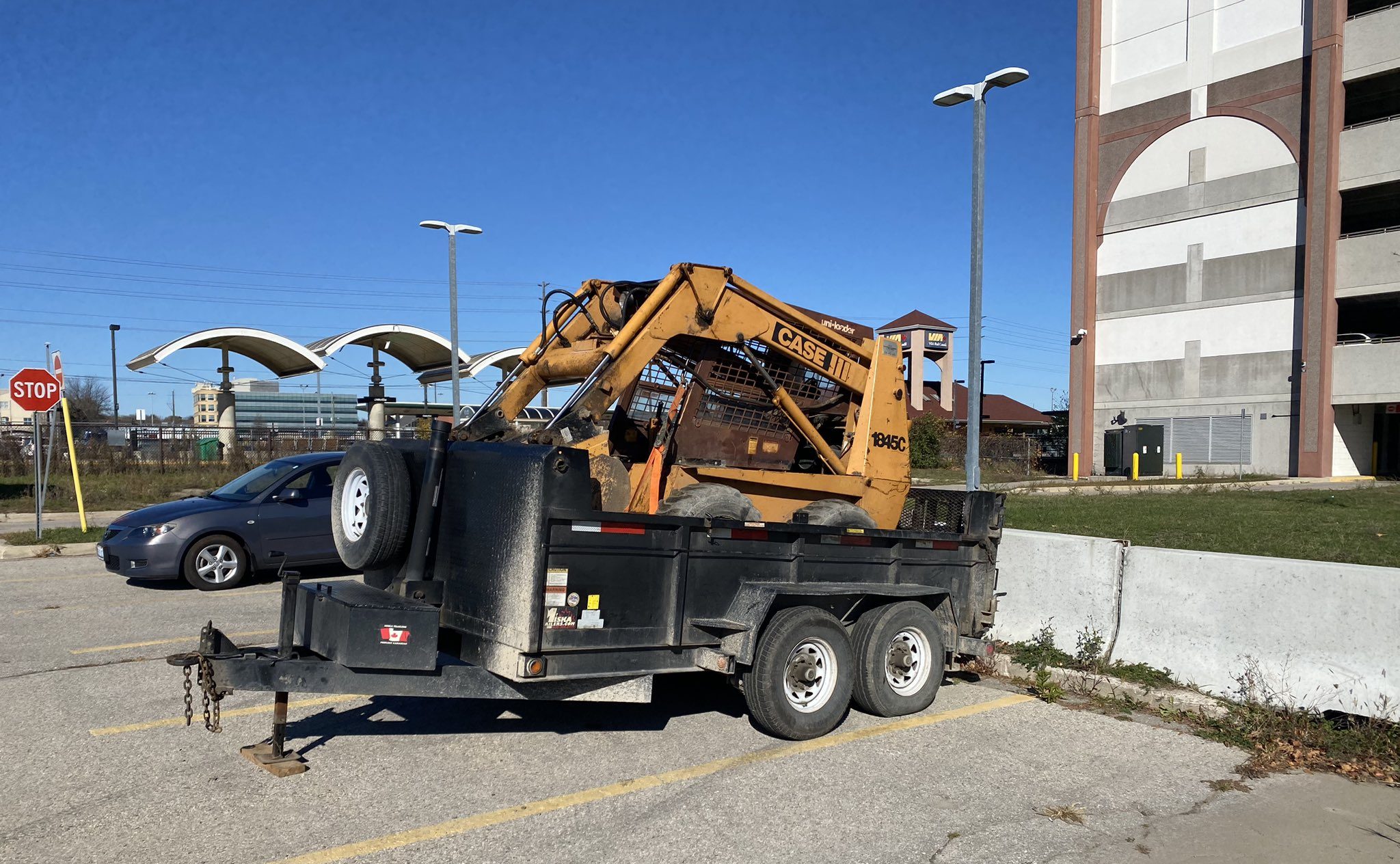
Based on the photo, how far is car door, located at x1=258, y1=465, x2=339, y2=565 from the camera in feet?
36.4

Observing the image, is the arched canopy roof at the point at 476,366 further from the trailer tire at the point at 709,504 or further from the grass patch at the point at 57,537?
the trailer tire at the point at 709,504

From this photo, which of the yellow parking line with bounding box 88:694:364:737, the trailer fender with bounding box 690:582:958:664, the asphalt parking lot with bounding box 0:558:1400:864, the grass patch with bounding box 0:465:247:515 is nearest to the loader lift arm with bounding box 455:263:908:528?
the trailer fender with bounding box 690:582:958:664

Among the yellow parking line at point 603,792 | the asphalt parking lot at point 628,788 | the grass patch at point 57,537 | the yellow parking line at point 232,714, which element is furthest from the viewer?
the grass patch at point 57,537

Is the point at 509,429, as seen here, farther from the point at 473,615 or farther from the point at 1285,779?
the point at 1285,779

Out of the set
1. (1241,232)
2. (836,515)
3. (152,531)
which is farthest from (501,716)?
(1241,232)

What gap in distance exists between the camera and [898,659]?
6504 mm

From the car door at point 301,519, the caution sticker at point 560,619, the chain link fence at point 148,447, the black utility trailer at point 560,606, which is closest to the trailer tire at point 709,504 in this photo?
the black utility trailer at point 560,606

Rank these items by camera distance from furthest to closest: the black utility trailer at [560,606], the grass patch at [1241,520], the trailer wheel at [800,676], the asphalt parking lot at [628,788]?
the grass patch at [1241,520], the trailer wheel at [800,676], the black utility trailer at [560,606], the asphalt parking lot at [628,788]

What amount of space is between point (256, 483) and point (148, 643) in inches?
145

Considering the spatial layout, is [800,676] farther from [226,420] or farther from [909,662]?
[226,420]

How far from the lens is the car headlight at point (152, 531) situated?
1044 centimetres

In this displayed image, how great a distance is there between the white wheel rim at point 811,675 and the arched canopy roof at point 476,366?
23818 millimetres

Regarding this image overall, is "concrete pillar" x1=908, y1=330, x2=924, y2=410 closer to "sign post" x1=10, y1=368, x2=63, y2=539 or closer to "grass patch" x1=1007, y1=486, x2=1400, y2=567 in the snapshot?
"grass patch" x1=1007, y1=486, x2=1400, y2=567

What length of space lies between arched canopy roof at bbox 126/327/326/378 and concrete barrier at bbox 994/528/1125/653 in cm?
2467
